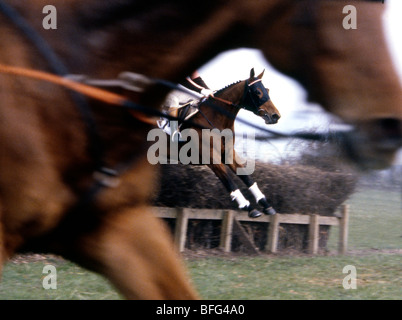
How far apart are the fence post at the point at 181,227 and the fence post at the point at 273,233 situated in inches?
58.3

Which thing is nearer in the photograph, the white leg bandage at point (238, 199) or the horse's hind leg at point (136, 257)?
the horse's hind leg at point (136, 257)

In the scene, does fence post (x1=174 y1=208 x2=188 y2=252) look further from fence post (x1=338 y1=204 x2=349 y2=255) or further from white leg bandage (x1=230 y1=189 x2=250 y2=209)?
fence post (x1=338 y1=204 x2=349 y2=255)

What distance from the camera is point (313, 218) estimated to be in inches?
330

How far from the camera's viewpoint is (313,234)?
27.7 feet

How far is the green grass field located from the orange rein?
7.08 feet

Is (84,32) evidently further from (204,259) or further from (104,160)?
(204,259)

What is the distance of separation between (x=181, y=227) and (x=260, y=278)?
4.79ft

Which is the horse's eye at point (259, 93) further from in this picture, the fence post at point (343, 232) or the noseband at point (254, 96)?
the fence post at point (343, 232)

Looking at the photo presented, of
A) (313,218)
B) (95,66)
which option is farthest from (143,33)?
(313,218)

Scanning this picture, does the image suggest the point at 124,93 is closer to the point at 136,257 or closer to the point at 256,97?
the point at 136,257

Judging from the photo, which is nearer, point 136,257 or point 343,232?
point 136,257

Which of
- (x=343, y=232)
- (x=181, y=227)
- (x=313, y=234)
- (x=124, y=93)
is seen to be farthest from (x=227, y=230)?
(x=124, y=93)

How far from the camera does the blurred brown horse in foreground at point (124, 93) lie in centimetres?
176

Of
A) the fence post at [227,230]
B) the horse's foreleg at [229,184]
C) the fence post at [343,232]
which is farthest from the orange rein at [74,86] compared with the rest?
the fence post at [343,232]
